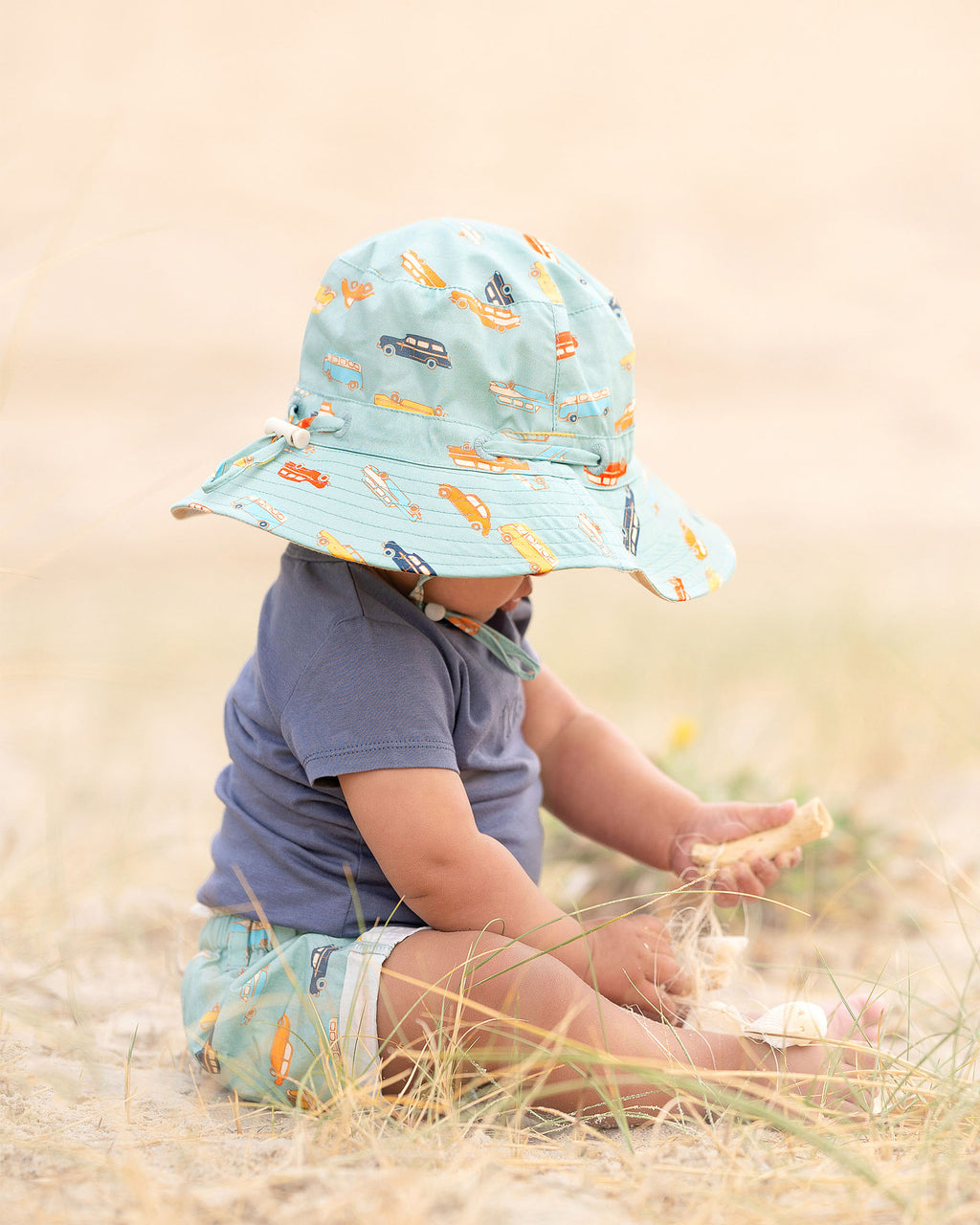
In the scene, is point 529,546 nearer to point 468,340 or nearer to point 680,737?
point 468,340

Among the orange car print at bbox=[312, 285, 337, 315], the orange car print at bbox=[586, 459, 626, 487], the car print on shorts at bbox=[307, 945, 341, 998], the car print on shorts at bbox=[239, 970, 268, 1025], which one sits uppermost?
the orange car print at bbox=[312, 285, 337, 315]

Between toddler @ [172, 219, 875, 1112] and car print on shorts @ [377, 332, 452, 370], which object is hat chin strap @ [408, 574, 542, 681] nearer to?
toddler @ [172, 219, 875, 1112]

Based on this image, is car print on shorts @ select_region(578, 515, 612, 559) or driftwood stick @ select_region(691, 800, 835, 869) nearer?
car print on shorts @ select_region(578, 515, 612, 559)

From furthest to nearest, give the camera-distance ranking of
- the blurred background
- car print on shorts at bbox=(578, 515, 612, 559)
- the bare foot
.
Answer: the blurred background, car print on shorts at bbox=(578, 515, 612, 559), the bare foot

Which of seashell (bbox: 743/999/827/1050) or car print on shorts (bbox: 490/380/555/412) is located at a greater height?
car print on shorts (bbox: 490/380/555/412)

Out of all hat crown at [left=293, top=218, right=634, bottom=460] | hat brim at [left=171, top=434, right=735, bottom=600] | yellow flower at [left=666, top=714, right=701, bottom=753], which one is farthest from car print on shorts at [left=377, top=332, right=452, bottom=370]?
yellow flower at [left=666, top=714, right=701, bottom=753]

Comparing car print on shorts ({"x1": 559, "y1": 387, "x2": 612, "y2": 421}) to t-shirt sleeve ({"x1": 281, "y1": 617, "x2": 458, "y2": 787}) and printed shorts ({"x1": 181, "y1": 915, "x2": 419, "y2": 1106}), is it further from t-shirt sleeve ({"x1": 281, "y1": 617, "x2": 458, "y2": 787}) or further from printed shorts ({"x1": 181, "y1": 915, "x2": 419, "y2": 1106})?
printed shorts ({"x1": 181, "y1": 915, "x2": 419, "y2": 1106})

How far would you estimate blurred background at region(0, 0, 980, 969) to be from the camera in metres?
2.42

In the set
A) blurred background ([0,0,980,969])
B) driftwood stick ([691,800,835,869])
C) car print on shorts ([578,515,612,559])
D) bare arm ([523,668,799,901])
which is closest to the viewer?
car print on shorts ([578,515,612,559])

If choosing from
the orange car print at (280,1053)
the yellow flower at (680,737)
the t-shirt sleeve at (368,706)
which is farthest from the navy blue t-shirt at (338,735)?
the yellow flower at (680,737)

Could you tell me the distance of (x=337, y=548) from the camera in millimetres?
1196

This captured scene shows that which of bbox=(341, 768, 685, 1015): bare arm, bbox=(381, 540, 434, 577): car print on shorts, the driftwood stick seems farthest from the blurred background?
bbox=(341, 768, 685, 1015): bare arm

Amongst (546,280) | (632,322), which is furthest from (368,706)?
(632,322)

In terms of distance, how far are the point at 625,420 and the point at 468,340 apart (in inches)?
9.9
